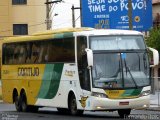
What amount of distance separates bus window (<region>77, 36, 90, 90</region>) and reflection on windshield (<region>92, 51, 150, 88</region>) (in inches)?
17.1

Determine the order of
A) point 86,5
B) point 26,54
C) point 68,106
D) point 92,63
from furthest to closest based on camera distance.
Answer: point 86,5, point 26,54, point 68,106, point 92,63

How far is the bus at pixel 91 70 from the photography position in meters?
23.7

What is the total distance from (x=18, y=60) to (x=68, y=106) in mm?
5377

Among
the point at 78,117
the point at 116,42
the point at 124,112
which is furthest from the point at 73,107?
the point at 116,42

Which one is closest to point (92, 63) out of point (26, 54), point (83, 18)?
point (26, 54)

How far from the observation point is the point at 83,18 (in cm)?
4184

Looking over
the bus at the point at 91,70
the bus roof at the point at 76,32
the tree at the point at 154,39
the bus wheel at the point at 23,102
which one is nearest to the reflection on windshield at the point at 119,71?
the bus at the point at 91,70

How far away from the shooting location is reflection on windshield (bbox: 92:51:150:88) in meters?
23.8

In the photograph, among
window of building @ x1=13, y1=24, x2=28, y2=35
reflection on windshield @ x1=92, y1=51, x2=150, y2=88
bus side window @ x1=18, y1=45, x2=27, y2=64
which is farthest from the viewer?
window of building @ x1=13, y1=24, x2=28, y2=35

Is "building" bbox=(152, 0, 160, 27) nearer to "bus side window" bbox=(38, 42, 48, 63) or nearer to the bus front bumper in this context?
"bus side window" bbox=(38, 42, 48, 63)

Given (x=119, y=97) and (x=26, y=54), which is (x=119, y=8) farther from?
(x=119, y=97)

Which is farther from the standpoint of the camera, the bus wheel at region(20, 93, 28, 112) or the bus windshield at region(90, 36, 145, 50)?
the bus wheel at region(20, 93, 28, 112)

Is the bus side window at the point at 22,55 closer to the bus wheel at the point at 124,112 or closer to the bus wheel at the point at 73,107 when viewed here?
the bus wheel at the point at 73,107

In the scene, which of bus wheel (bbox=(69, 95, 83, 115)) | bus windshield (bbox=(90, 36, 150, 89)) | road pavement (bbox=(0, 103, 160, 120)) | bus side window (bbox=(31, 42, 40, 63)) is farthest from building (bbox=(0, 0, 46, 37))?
bus windshield (bbox=(90, 36, 150, 89))
